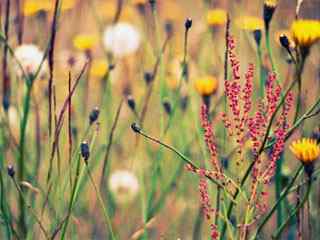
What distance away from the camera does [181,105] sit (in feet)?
6.16

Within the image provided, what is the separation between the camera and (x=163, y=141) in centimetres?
146

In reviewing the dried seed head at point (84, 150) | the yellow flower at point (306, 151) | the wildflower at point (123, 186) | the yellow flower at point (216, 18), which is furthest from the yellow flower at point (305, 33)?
the yellow flower at point (216, 18)

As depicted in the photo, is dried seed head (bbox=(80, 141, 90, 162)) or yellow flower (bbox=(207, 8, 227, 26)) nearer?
dried seed head (bbox=(80, 141, 90, 162))

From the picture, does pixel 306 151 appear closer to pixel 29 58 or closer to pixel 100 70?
pixel 29 58

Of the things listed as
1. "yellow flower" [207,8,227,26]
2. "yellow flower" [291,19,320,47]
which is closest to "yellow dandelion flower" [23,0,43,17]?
"yellow flower" [207,8,227,26]

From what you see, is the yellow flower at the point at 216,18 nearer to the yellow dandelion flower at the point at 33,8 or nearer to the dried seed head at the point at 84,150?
the yellow dandelion flower at the point at 33,8

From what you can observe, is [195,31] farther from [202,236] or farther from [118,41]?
[202,236]

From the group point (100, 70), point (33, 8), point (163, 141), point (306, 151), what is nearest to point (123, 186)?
point (163, 141)

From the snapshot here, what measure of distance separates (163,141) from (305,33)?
54 cm

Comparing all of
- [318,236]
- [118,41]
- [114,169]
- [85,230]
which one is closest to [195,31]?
[118,41]

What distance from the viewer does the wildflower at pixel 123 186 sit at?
5.83 ft

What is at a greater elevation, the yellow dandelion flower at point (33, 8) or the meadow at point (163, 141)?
the yellow dandelion flower at point (33, 8)

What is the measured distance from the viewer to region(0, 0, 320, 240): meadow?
1.05m

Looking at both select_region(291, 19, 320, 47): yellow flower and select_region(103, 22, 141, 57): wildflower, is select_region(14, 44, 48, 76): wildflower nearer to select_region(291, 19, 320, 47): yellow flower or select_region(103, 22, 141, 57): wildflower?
select_region(103, 22, 141, 57): wildflower
